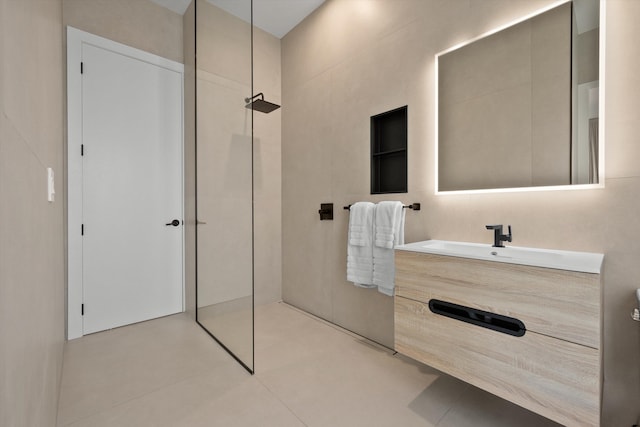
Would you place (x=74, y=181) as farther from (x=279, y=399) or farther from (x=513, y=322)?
(x=513, y=322)

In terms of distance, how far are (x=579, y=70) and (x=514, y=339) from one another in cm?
131

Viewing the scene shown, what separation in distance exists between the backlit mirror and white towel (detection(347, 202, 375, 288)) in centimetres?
55

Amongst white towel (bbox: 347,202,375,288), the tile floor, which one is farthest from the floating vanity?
white towel (bbox: 347,202,375,288)

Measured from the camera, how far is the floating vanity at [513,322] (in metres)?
1.08

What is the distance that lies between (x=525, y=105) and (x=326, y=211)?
5.33ft

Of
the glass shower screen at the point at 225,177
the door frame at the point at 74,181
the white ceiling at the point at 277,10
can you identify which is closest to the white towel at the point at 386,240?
the glass shower screen at the point at 225,177

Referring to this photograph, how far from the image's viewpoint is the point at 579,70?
1437mm

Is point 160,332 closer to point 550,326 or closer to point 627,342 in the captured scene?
point 550,326

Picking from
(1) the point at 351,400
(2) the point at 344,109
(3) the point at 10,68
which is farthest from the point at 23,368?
(2) the point at 344,109

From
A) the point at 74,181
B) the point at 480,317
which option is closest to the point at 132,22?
the point at 74,181

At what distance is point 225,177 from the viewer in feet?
7.12

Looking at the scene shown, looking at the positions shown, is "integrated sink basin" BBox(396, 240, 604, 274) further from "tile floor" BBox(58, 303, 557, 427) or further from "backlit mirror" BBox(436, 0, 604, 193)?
"tile floor" BBox(58, 303, 557, 427)

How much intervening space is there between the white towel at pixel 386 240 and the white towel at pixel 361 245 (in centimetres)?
5

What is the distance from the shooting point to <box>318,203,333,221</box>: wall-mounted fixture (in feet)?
8.87
